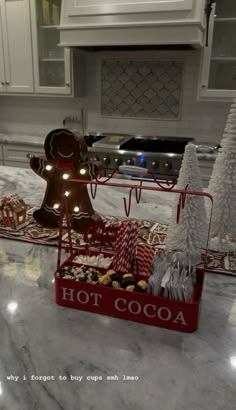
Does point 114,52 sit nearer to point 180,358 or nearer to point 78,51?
point 78,51

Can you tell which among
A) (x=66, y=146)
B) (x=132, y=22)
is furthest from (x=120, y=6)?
(x=66, y=146)

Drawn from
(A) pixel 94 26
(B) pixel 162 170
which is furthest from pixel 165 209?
(A) pixel 94 26

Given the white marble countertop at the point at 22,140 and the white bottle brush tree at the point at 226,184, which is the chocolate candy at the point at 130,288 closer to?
the white bottle brush tree at the point at 226,184

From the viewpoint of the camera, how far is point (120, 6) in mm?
2322

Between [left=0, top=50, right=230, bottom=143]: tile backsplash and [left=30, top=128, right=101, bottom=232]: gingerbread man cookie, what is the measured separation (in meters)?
2.06

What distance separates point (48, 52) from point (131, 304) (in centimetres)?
270

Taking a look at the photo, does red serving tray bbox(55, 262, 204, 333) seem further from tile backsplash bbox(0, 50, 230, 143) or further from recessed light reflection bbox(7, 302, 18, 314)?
tile backsplash bbox(0, 50, 230, 143)

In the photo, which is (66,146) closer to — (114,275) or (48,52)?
(114,275)

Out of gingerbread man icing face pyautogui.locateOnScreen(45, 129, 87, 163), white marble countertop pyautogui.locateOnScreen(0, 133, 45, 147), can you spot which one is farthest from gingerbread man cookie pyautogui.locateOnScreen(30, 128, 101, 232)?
white marble countertop pyautogui.locateOnScreen(0, 133, 45, 147)

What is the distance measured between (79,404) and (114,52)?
287 centimetres

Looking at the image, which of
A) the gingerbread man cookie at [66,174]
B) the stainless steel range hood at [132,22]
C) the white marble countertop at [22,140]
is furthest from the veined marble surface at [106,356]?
the white marble countertop at [22,140]

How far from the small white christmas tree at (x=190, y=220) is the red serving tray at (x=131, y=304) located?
0.13m

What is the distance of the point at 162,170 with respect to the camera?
2545 mm

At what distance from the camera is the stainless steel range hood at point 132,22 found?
2.22 metres
